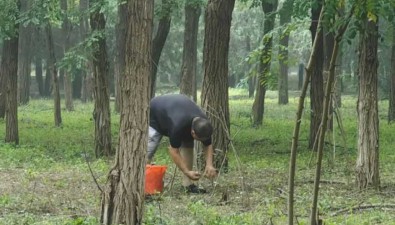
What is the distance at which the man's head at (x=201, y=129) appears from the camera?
9812 millimetres

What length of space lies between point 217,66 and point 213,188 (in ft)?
10.4

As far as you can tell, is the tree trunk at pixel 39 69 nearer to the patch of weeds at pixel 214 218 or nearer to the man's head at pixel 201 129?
the man's head at pixel 201 129

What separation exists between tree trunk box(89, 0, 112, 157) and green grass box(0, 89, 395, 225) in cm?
45

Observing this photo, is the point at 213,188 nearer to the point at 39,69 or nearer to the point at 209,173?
the point at 209,173

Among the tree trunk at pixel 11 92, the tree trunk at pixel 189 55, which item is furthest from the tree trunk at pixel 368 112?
the tree trunk at pixel 189 55

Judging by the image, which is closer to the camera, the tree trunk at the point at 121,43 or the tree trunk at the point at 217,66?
the tree trunk at the point at 121,43

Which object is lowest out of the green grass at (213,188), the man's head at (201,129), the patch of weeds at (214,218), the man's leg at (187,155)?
the green grass at (213,188)

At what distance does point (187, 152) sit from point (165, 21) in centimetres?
997

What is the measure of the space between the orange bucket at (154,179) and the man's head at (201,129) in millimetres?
673

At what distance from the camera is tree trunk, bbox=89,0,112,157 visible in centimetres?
1548

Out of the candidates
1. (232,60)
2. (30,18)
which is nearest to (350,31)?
(30,18)

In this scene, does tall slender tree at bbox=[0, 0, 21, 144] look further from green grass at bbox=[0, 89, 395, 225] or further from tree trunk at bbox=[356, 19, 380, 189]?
tree trunk at bbox=[356, 19, 380, 189]

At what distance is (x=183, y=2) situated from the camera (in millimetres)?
18938

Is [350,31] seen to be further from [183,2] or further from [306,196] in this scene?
[183,2]
